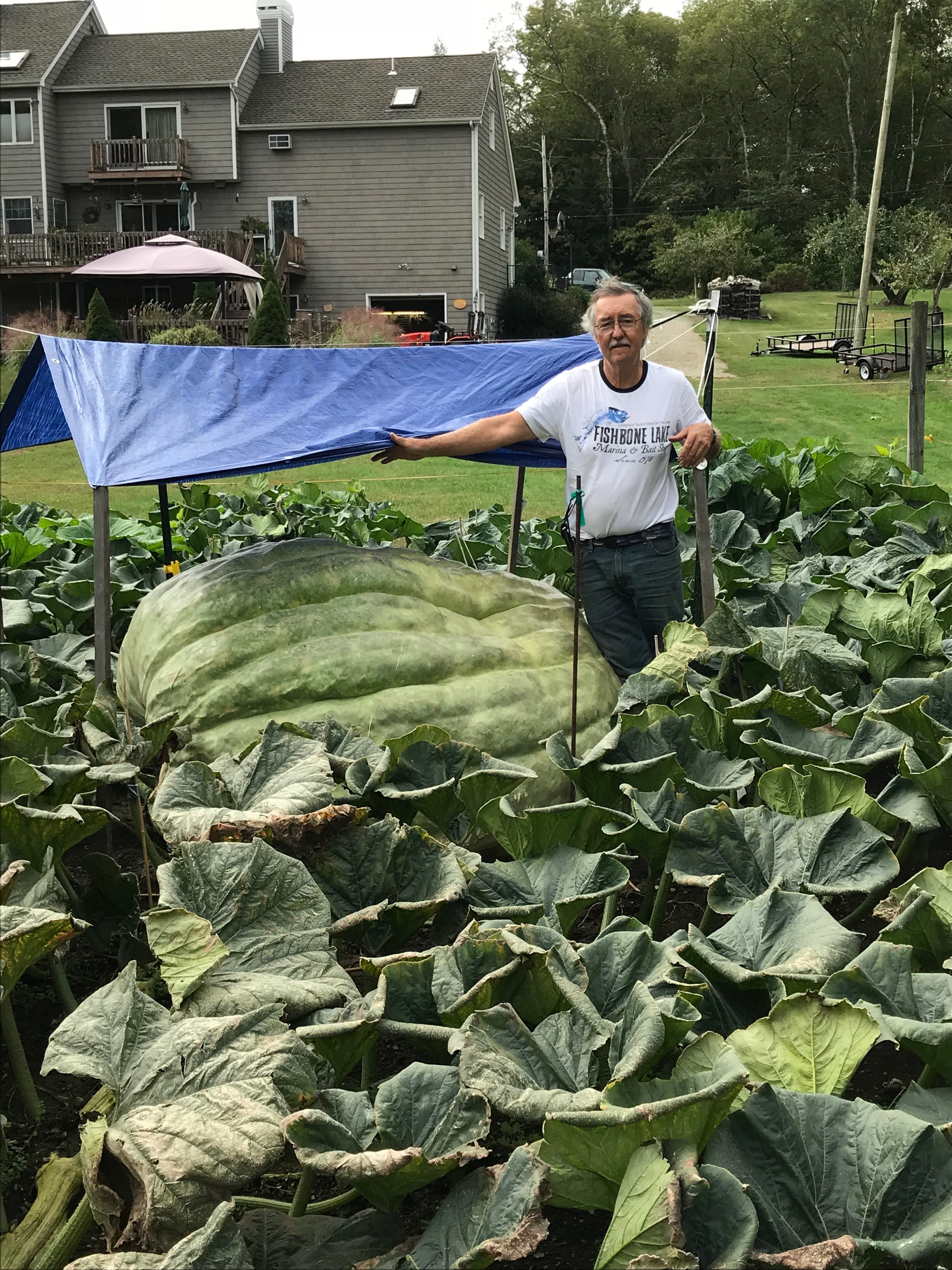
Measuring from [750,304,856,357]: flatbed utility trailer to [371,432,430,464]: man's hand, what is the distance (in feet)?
65.8

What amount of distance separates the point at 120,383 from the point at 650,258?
44481mm

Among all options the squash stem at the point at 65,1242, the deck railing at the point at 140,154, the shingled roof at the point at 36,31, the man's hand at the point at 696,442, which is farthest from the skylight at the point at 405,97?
the squash stem at the point at 65,1242

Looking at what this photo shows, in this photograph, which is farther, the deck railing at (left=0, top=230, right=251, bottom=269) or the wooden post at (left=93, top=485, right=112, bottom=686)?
the deck railing at (left=0, top=230, right=251, bottom=269)

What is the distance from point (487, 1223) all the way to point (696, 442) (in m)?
3.13

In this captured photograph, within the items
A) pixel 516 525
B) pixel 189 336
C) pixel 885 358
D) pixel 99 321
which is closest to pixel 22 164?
pixel 189 336

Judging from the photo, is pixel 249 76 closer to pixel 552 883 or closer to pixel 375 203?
pixel 375 203

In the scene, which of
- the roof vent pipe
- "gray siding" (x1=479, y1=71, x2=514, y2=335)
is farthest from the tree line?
the roof vent pipe

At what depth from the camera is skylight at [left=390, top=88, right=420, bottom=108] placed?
1124 inches

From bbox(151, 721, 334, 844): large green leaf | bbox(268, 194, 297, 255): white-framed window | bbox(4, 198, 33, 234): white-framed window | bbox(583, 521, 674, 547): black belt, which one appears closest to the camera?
bbox(151, 721, 334, 844): large green leaf

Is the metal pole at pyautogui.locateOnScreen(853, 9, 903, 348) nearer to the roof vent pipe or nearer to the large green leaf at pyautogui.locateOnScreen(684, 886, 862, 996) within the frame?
the roof vent pipe

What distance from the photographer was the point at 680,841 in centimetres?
245

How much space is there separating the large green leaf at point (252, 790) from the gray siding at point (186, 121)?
94.6 feet

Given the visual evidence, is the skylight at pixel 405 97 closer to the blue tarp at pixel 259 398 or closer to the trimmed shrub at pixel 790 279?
the trimmed shrub at pixel 790 279

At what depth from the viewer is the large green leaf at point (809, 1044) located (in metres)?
1.74
